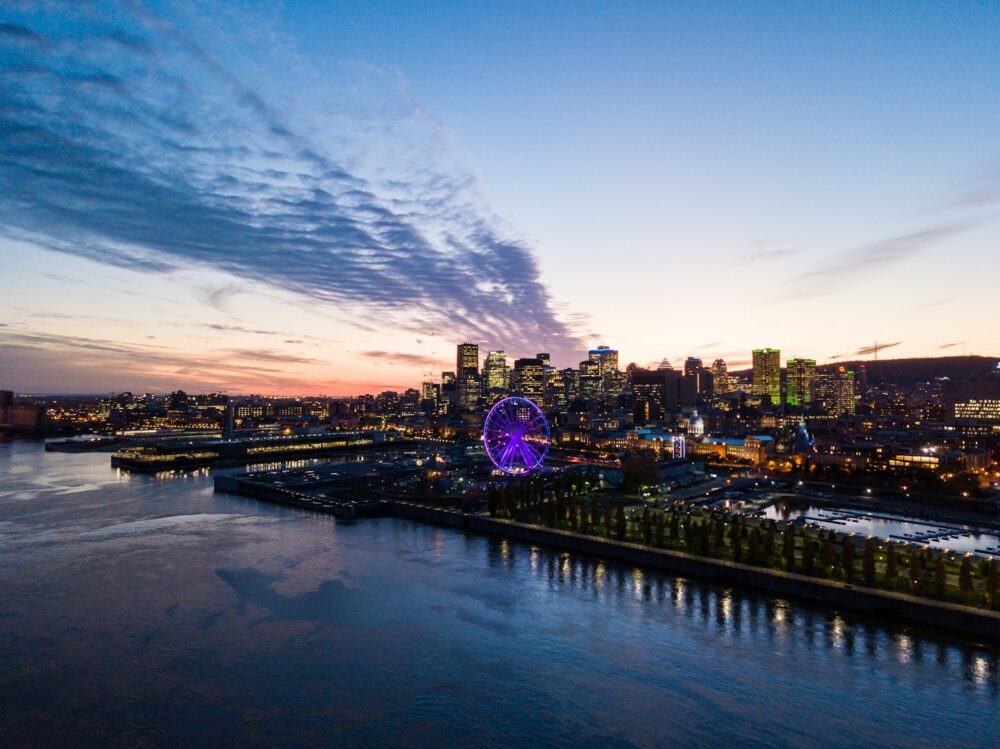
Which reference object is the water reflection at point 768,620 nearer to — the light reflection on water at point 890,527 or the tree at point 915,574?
the tree at point 915,574

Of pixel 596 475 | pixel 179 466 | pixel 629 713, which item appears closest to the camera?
pixel 629 713

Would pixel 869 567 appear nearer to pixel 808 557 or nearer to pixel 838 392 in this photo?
pixel 808 557

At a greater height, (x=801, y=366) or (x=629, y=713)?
(x=801, y=366)

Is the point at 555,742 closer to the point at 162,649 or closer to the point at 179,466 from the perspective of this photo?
the point at 162,649

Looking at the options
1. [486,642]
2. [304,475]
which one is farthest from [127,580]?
[304,475]

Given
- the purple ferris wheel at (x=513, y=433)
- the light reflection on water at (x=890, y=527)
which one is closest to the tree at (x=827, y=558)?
the light reflection on water at (x=890, y=527)

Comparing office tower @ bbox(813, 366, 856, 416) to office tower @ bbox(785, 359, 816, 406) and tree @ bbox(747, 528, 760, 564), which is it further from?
tree @ bbox(747, 528, 760, 564)

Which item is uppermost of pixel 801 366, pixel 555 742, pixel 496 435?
pixel 801 366
